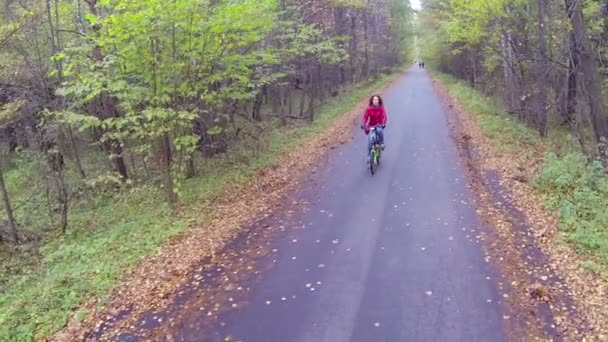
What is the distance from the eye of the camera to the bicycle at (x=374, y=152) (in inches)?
515

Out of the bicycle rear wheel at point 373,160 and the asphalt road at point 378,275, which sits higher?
the bicycle rear wheel at point 373,160

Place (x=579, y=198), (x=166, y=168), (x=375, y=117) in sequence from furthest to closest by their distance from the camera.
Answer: (x=375, y=117) < (x=166, y=168) < (x=579, y=198)

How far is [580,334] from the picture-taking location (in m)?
5.79

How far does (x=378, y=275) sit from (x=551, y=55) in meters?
12.7

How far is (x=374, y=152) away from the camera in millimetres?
13281

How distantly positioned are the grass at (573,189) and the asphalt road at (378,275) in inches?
61.0

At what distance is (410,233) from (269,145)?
939cm

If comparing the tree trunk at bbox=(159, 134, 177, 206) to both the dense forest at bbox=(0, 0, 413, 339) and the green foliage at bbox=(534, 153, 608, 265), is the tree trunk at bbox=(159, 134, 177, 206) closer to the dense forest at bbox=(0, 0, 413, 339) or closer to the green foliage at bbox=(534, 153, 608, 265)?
the dense forest at bbox=(0, 0, 413, 339)

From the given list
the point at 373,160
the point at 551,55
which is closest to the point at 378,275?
the point at 373,160

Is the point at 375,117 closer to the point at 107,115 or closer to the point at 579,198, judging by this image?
the point at 579,198

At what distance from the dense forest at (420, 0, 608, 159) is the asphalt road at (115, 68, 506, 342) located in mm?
4227

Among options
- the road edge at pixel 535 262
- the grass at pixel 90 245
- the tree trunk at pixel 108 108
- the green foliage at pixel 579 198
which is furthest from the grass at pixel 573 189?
the tree trunk at pixel 108 108

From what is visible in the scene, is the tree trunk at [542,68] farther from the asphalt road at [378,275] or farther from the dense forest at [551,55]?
the asphalt road at [378,275]

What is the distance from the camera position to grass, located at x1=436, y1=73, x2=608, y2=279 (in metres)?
8.05
